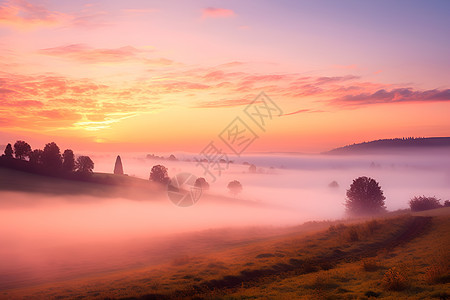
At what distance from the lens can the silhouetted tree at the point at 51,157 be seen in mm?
145625

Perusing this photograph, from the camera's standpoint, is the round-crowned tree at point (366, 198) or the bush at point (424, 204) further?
the round-crowned tree at point (366, 198)

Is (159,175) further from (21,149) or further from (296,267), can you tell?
(296,267)

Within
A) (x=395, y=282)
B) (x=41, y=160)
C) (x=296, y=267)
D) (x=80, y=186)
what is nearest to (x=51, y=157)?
(x=41, y=160)

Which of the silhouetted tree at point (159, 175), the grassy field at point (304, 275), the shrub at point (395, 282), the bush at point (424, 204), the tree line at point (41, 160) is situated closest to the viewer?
the shrub at point (395, 282)

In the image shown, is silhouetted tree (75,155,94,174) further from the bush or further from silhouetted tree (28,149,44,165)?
the bush

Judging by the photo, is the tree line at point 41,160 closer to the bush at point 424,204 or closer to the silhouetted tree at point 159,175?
the silhouetted tree at point 159,175

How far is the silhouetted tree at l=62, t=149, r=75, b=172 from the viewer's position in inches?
5881

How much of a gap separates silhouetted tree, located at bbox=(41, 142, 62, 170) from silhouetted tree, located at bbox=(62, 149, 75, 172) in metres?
2.34

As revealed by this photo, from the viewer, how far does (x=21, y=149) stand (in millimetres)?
147125

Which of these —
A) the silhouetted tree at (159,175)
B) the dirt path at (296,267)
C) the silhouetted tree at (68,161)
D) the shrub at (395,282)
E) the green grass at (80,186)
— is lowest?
the dirt path at (296,267)

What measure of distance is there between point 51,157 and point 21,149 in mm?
14585

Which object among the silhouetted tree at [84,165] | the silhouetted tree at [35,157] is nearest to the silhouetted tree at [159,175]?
the silhouetted tree at [84,165]

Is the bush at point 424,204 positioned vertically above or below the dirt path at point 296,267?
above

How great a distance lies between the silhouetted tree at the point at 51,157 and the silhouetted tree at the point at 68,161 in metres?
2.34
